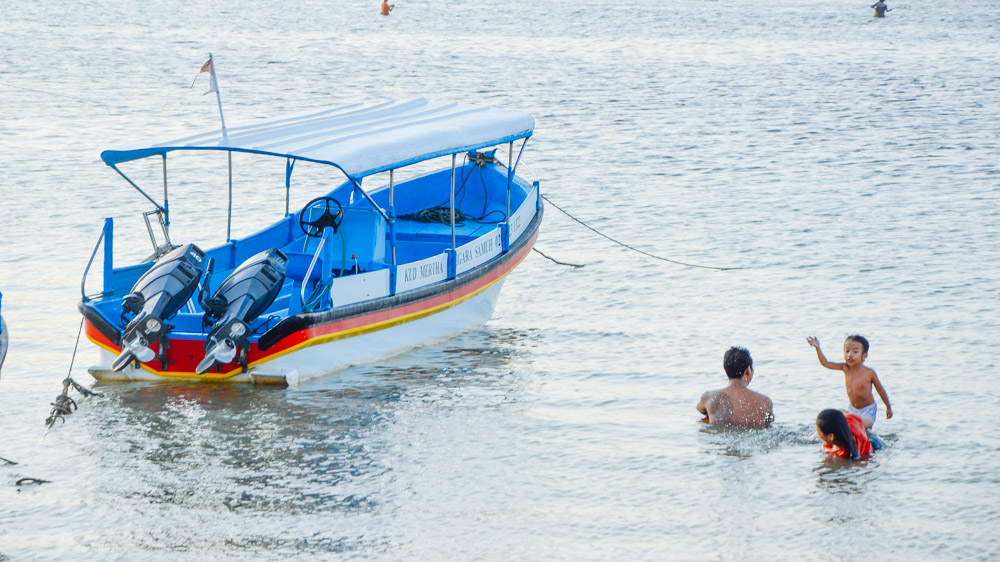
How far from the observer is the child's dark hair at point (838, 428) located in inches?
352

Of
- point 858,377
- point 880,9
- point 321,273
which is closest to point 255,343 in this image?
point 321,273

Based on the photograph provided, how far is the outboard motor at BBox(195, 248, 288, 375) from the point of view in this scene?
985 cm

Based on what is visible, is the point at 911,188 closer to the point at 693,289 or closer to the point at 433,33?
the point at 693,289

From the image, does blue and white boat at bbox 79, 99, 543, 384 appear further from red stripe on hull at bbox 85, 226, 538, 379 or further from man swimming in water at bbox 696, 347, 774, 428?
man swimming in water at bbox 696, 347, 774, 428

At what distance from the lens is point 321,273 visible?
1144 cm

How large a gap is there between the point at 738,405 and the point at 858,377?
3.19 feet

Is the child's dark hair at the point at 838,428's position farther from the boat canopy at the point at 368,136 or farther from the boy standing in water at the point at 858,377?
the boat canopy at the point at 368,136

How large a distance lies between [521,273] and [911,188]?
8.64 meters

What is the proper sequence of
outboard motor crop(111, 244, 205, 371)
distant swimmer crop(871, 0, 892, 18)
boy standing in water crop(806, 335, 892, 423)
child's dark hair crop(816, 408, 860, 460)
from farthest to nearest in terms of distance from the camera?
distant swimmer crop(871, 0, 892, 18) < outboard motor crop(111, 244, 205, 371) < boy standing in water crop(806, 335, 892, 423) < child's dark hair crop(816, 408, 860, 460)

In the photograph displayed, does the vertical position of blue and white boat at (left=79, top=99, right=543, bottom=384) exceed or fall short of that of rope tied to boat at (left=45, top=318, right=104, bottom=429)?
it exceeds it

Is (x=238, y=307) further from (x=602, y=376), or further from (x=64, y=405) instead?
(x=602, y=376)

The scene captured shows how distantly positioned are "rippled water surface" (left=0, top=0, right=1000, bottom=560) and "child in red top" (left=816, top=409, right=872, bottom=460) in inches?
5.5

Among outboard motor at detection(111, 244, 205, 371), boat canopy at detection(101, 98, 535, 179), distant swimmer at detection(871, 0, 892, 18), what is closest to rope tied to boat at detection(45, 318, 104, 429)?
outboard motor at detection(111, 244, 205, 371)

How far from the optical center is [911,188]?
20.9 metres
